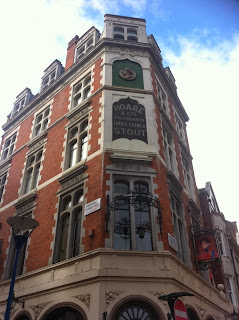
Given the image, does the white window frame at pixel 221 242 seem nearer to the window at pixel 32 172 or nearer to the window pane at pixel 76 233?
the window pane at pixel 76 233

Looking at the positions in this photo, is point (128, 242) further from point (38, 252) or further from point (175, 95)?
point (175, 95)

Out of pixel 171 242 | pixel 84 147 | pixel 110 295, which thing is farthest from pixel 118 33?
pixel 110 295

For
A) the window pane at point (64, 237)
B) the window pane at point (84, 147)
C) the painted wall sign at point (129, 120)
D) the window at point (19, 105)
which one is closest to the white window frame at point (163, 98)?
the painted wall sign at point (129, 120)

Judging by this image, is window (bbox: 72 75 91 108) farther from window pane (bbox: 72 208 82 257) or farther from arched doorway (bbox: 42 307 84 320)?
arched doorway (bbox: 42 307 84 320)

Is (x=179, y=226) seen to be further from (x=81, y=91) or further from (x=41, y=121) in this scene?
(x=41, y=121)

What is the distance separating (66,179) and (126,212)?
13.0 ft

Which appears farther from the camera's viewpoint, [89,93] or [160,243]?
[89,93]

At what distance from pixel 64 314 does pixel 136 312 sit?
2.83m

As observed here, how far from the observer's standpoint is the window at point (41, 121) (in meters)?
21.1

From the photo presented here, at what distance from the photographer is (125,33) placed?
21.0 m

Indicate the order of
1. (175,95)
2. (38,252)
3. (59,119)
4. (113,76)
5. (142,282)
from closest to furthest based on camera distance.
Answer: (142,282)
(38,252)
(113,76)
(59,119)
(175,95)

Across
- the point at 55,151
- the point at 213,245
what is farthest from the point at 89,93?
the point at 213,245

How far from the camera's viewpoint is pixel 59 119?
19234 millimetres

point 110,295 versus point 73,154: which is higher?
point 73,154
